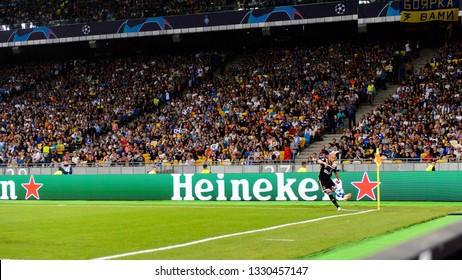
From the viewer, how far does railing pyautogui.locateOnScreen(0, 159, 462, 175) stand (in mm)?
28188

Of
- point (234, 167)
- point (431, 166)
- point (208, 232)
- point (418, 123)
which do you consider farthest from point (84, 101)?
point (208, 232)

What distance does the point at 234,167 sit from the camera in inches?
1231

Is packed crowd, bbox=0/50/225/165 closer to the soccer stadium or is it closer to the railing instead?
the soccer stadium

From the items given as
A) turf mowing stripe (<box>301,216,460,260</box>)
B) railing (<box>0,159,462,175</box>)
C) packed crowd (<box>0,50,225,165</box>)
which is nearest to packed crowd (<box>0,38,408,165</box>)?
packed crowd (<box>0,50,225,165</box>)

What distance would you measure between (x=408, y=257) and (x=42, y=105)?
49.1 meters

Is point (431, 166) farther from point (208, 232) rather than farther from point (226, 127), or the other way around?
point (226, 127)

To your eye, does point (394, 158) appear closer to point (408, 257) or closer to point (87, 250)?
point (87, 250)

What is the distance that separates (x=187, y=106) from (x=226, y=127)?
5.75m

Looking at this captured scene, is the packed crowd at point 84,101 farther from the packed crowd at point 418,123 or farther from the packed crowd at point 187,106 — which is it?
the packed crowd at point 418,123

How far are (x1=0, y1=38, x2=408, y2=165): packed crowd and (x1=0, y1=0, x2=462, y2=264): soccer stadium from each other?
135mm

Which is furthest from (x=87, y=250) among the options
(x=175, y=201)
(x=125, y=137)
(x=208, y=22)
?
(x=208, y=22)

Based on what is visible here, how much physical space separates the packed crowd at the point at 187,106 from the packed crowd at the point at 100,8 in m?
3.85

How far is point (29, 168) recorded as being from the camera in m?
36.1

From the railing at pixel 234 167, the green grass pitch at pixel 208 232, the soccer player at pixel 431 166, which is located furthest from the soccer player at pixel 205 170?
the soccer player at pixel 431 166
